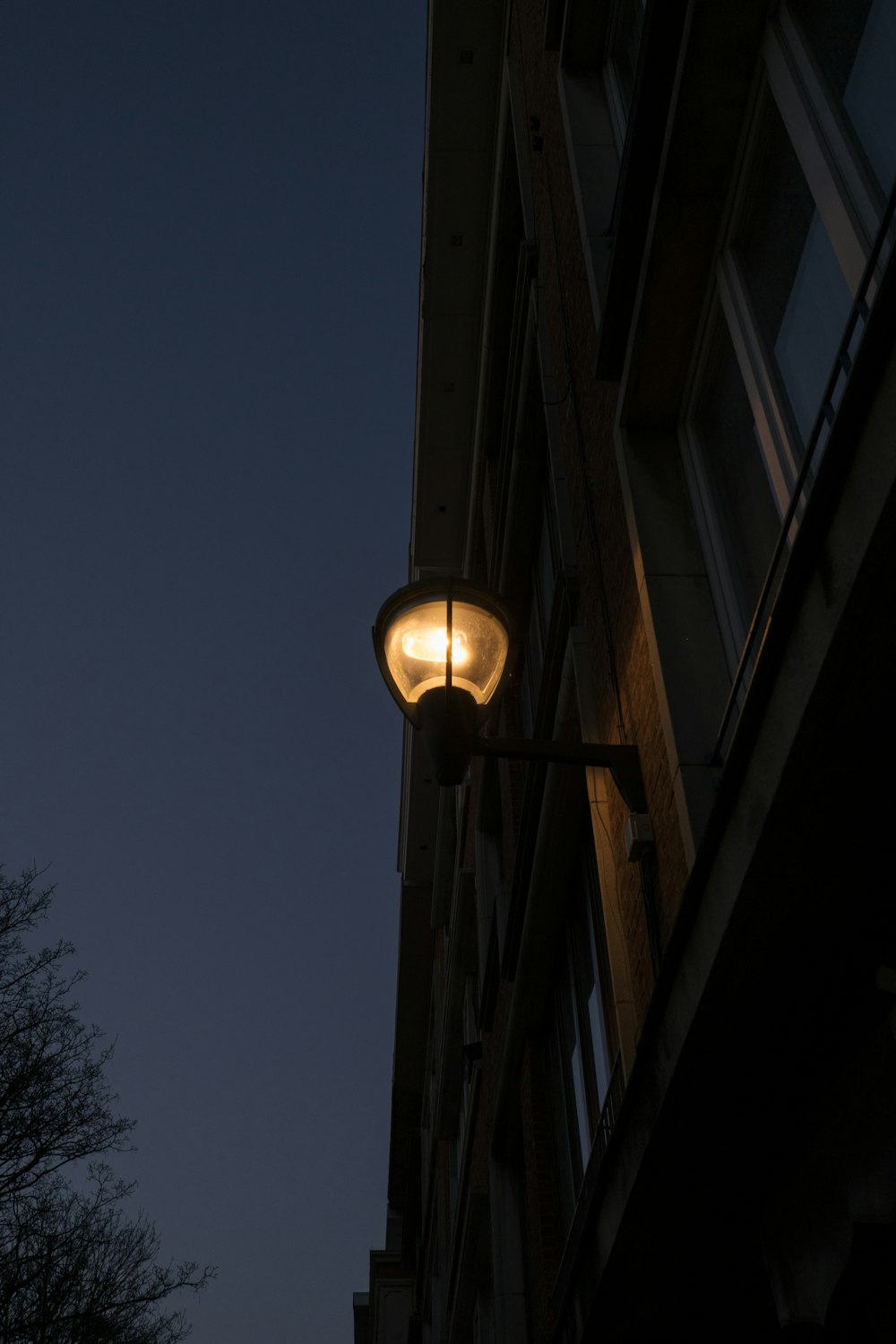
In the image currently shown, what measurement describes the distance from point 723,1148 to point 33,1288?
55.4 feet

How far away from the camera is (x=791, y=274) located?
14.7 feet

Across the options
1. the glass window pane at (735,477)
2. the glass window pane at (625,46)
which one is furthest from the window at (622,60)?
the glass window pane at (735,477)

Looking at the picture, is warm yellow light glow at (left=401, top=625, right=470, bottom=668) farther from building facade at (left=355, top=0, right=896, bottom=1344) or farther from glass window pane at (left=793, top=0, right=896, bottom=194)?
glass window pane at (left=793, top=0, right=896, bottom=194)

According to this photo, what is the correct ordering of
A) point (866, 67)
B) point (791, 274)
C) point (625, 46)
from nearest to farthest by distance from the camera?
point (866, 67) → point (791, 274) → point (625, 46)

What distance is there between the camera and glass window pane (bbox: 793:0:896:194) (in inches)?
144

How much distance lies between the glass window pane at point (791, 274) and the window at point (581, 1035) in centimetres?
386

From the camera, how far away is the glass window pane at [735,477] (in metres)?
4.81

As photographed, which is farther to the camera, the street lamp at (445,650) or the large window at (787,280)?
the street lamp at (445,650)

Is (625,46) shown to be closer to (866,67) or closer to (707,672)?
(866,67)

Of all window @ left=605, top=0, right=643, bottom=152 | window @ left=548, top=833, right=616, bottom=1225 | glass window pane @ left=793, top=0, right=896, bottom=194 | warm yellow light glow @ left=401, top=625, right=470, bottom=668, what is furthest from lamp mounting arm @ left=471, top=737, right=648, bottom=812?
window @ left=605, top=0, right=643, bottom=152

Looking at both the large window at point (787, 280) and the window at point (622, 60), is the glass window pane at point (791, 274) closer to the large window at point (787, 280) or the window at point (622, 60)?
the large window at point (787, 280)

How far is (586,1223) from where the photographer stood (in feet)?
15.2

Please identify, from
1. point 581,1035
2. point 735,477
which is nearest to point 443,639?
point 735,477

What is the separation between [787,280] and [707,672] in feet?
5.26
